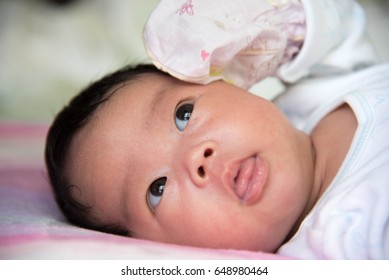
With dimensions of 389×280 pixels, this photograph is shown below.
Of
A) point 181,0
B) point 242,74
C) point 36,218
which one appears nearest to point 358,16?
point 242,74

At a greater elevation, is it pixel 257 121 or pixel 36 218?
pixel 257 121

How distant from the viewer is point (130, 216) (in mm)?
918

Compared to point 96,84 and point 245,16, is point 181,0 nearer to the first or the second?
point 245,16

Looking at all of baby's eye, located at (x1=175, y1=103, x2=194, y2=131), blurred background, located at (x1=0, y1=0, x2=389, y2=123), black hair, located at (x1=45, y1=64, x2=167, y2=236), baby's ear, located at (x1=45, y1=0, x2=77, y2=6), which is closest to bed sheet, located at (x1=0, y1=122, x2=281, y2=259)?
black hair, located at (x1=45, y1=64, x2=167, y2=236)

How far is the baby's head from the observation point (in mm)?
851

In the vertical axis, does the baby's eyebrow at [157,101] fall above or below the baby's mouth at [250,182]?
above

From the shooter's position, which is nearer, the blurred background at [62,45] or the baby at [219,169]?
the baby at [219,169]

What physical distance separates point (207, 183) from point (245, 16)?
362 mm

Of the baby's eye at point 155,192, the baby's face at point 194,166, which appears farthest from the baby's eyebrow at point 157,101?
the baby's eye at point 155,192

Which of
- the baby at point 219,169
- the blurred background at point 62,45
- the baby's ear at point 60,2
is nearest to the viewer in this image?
the baby at point 219,169

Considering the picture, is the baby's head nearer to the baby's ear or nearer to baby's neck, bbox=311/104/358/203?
baby's neck, bbox=311/104/358/203

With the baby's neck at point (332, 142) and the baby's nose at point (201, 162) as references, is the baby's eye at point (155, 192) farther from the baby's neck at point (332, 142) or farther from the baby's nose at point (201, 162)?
the baby's neck at point (332, 142)

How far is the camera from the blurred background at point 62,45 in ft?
5.52
